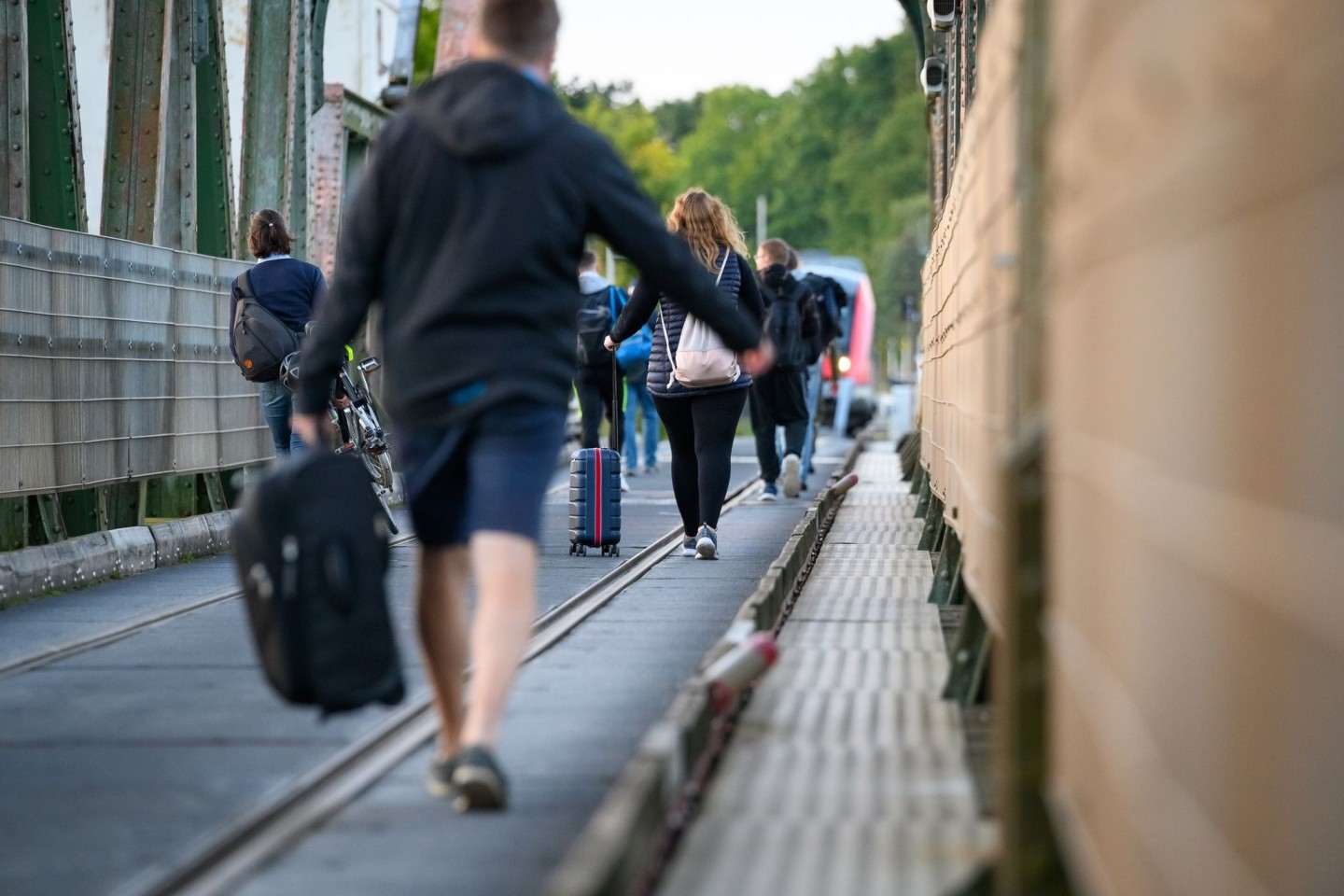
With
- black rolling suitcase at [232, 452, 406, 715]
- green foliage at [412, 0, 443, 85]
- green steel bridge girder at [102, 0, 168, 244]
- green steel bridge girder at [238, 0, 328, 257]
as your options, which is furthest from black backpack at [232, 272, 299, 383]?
green foliage at [412, 0, 443, 85]

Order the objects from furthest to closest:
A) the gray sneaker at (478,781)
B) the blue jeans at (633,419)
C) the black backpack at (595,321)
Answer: the blue jeans at (633,419) < the black backpack at (595,321) < the gray sneaker at (478,781)

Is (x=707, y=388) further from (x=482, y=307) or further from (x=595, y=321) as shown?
(x=595, y=321)

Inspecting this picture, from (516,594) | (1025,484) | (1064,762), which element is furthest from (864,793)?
(1025,484)

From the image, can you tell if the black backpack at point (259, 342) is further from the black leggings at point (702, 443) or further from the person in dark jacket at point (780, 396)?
the person in dark jacket at point (780, 396)

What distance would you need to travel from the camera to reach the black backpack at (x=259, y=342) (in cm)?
1180

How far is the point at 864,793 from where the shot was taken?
5008 millimetres

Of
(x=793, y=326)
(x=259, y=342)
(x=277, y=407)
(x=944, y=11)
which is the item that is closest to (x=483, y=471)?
(x=259, y=342)

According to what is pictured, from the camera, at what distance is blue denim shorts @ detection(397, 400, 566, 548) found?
4871 millimetres

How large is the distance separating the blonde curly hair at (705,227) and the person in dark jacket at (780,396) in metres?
5.08

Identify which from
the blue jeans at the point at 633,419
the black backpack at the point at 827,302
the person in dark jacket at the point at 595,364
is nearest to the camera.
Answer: the person in dark jacket at the point at 595,364

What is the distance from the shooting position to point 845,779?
5.18m

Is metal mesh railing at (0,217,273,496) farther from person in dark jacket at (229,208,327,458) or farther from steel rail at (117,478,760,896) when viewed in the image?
steel rail at (117,478,760,896)

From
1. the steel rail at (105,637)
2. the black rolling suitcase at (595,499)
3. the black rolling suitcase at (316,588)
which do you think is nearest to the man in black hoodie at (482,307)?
the black rolling suitcase at (316,588)

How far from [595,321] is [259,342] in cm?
604
